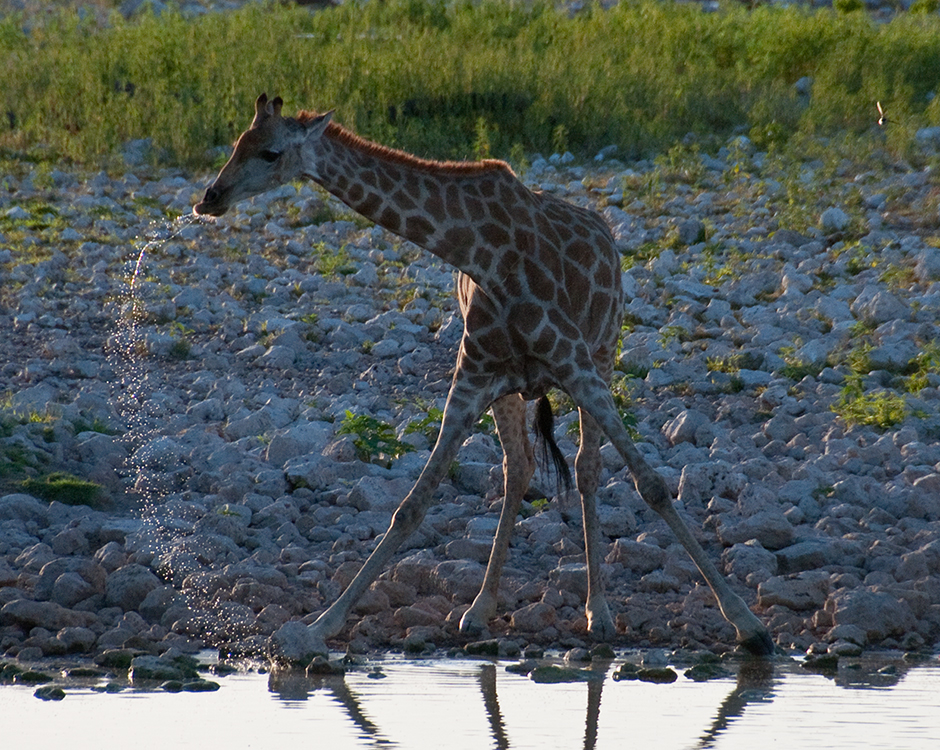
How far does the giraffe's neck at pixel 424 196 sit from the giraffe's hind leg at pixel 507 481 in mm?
902

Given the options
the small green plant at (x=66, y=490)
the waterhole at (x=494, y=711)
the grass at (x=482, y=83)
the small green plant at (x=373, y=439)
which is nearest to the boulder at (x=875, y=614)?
the waterhole at (x=494, y=711)

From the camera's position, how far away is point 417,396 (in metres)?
8.64

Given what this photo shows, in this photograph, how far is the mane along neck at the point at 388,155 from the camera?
5.50m

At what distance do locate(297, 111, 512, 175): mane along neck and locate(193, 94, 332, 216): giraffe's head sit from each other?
13cm

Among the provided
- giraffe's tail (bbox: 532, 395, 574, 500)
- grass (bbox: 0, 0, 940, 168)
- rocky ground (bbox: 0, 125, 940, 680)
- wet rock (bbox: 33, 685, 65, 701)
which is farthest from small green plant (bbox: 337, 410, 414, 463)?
grass (bbox: 0, 0, 940, 168)

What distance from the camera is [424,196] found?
562 centimetres

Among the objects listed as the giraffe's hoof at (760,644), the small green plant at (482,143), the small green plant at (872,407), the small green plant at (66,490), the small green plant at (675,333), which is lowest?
the giraffe's hoof at (760,644)

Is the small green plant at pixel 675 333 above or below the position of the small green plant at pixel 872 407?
above

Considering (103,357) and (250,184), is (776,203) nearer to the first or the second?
(103,357)

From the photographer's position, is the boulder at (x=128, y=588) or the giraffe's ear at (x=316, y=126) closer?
the giraffe's ear at (x=316, y=126)

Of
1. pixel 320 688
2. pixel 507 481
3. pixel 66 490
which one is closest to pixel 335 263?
pixel 66 490

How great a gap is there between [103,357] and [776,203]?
5774 mm

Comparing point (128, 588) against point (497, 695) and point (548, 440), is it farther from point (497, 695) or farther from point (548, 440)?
point (548, 440)

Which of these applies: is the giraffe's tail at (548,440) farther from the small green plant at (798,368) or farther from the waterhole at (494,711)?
the small green plant at (798,368)
